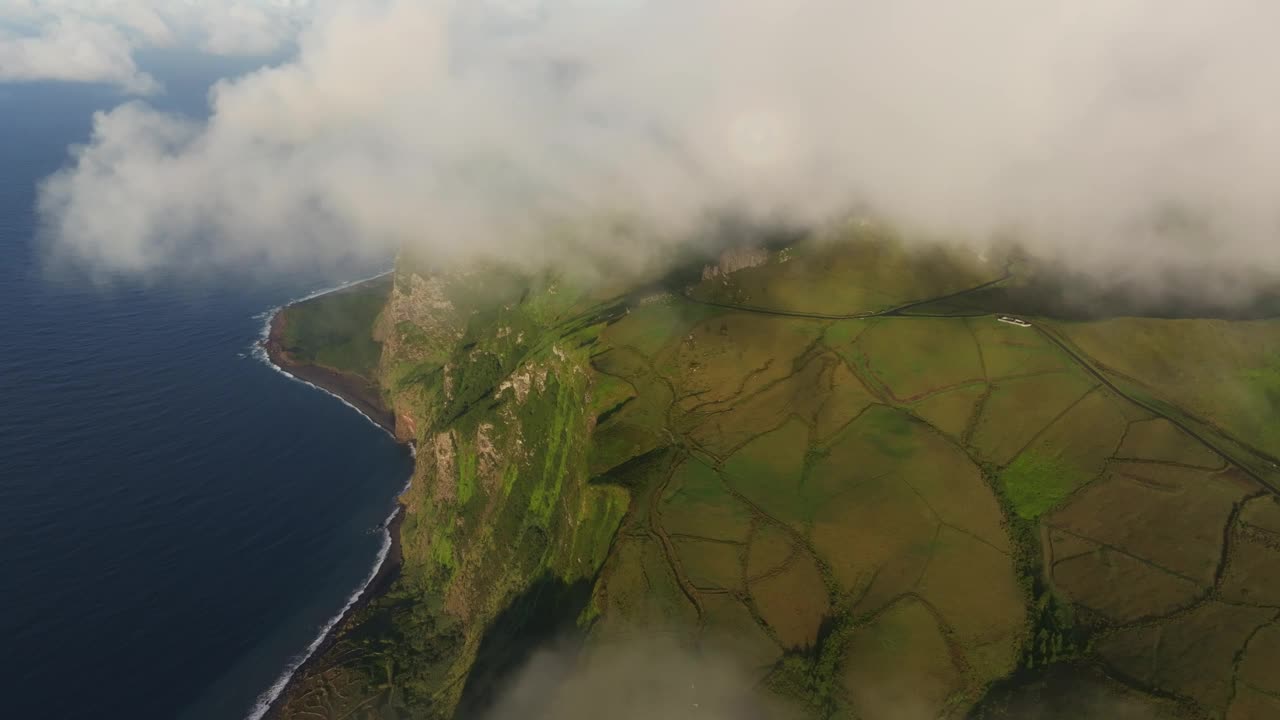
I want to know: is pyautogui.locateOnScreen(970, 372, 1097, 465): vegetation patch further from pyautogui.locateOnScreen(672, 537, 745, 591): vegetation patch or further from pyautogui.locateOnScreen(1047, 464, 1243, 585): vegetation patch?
pyautogui.locateOnScreen(672, 537, 745, 591): vegetation patch

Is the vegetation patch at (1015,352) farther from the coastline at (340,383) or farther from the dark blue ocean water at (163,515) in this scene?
the coastline at (340,383)

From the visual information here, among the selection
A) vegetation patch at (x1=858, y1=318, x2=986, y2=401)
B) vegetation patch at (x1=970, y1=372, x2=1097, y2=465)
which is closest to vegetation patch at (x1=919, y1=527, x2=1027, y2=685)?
vegetation patch at (x1=970, y1=372, x2=1097, y2=465)

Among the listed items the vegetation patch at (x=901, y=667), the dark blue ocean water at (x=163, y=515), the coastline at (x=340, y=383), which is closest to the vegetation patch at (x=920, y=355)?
the vegetation patch at (x=901, y=667)

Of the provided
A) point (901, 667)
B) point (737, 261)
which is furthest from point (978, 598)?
point (737, 261)

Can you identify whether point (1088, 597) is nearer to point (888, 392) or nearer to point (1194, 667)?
point (1194, 667)

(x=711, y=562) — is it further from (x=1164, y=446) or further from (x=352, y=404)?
(x=352, y=404)

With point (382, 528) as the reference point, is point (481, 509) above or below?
above

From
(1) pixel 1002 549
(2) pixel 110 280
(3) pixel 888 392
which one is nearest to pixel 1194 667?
(1) pixel 1002 549

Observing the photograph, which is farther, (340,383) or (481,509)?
(340,383)
